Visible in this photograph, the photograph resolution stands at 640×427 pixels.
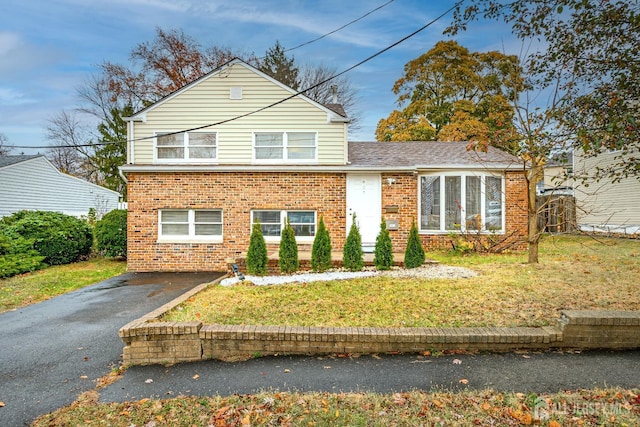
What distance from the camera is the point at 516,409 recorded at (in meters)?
3.17

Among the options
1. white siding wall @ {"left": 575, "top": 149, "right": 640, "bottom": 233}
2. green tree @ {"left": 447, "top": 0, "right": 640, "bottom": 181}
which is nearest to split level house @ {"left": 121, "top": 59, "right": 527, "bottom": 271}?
green tree @ {"left": 447, "top": 0, "right": 640, "bottom": 181}

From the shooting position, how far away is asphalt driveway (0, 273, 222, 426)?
147 inches

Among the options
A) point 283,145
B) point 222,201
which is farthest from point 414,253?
point 222,201

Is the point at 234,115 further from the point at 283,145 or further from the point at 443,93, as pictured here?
the point at 443,93

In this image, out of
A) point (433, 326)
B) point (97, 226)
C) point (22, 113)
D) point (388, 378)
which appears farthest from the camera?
point (22, 113)

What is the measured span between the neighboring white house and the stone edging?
1984cm

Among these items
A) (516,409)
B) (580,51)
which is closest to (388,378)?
(516,409)

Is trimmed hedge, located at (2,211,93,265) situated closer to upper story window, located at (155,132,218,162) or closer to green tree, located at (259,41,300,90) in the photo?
upper story window, located at (155,132,218,162)

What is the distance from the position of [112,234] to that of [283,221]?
251 inches

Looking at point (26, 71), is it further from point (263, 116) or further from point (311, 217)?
point (311, 217)

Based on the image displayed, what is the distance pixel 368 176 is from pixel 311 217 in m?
2.26

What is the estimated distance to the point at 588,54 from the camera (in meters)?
5.74

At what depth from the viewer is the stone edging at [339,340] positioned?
14.6 feet

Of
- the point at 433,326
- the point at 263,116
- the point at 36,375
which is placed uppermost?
the point at 263,116
